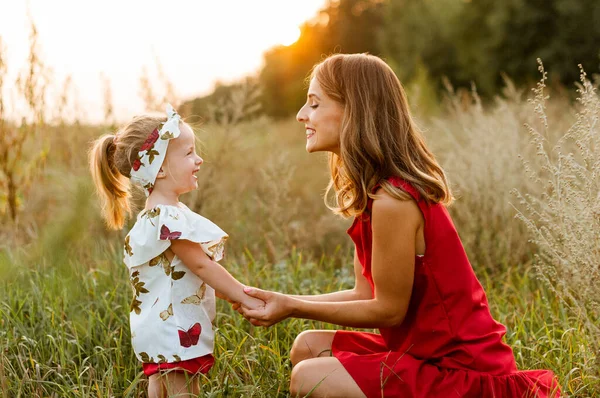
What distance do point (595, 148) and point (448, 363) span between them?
0.89 m

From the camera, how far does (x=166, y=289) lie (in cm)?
219

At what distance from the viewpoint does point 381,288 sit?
2.14m

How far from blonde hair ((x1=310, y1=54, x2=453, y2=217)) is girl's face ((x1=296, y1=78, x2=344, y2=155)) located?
0.03 m

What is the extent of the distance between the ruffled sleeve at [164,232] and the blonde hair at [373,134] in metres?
0.48

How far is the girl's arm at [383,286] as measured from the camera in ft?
6.86

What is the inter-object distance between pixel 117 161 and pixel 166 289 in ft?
1.62

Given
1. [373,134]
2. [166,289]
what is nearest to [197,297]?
[166,289]

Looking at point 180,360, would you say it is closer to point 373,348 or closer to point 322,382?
point 322,382

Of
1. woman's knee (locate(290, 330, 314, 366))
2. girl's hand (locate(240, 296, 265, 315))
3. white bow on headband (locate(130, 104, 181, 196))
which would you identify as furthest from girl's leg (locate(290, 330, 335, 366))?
white bow on headband (locate(130, 104, 181, 196))

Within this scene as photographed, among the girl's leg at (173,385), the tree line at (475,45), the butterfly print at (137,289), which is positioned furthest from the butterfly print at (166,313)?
the tree line at (475,45)

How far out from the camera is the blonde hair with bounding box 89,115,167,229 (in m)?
2.25

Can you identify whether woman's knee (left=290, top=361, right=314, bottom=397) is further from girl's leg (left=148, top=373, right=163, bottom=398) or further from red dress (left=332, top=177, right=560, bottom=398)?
girl's leg (left=148, top=373, right=163, bottom=398)

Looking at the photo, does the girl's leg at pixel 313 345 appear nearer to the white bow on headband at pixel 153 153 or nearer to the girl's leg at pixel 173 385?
the girl's leg at pixel 173 385

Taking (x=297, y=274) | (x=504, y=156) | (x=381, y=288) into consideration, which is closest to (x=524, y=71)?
(x=504, y=156)
